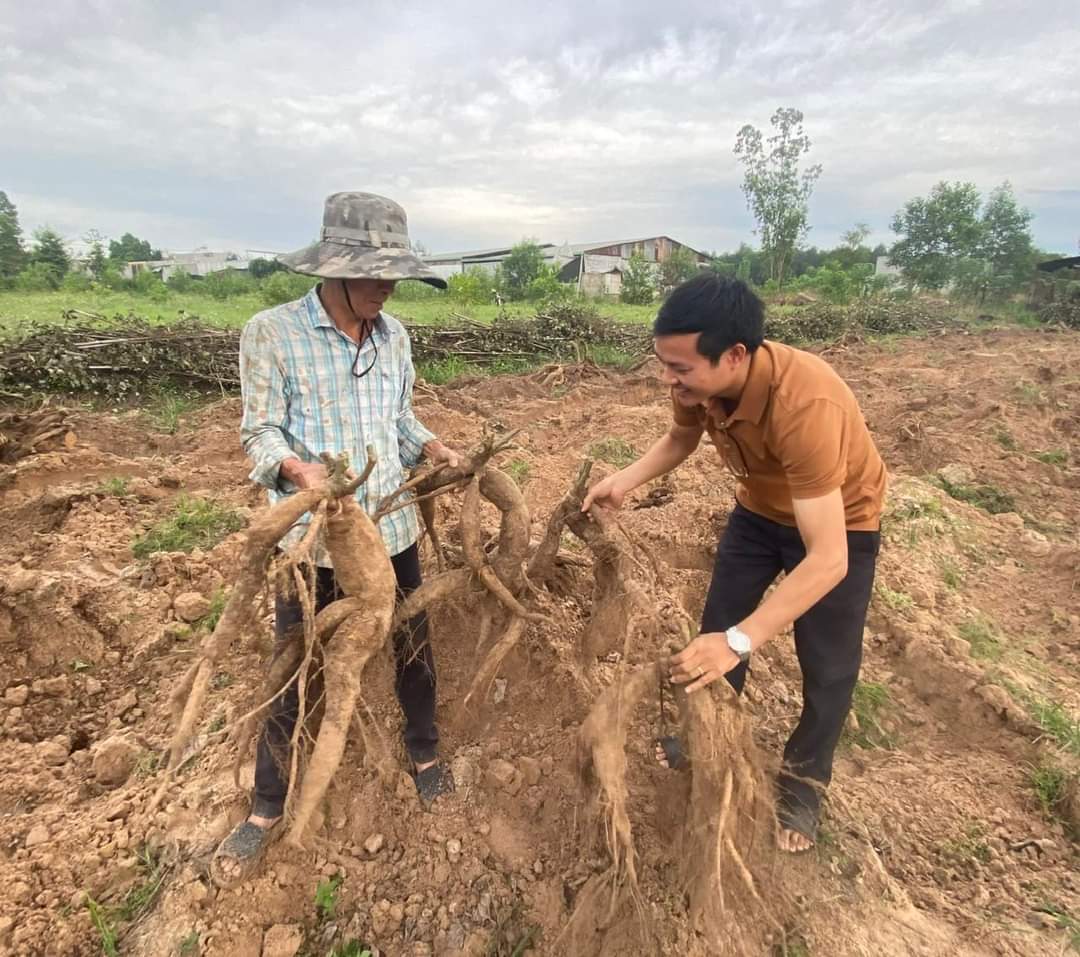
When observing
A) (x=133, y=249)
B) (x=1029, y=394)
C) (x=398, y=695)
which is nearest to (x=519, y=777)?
(x=398, y=695)

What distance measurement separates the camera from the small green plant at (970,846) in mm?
1919

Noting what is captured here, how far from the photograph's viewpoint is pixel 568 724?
2197 mm

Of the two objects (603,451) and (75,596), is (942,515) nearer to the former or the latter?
(603,451)

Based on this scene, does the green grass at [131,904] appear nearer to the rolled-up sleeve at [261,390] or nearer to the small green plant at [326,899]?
the small green plant at [326,899]

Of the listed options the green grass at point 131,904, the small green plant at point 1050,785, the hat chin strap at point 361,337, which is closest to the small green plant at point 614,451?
the small green plant at point 1050,785

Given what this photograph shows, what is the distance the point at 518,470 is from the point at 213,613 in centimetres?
249

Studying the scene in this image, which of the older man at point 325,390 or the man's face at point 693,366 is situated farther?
the older man at point 325,390

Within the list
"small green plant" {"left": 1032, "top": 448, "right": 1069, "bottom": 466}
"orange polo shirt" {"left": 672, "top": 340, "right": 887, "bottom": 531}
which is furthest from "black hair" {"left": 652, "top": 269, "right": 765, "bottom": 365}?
"small green plant" {"left": 1032, "top": 448, "right": 1069, "bottom": 466}

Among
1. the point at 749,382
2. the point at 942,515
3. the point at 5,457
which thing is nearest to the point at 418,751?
the point at 749,382

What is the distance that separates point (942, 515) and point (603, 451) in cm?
267

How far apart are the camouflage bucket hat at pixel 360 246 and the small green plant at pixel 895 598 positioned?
9.45ft

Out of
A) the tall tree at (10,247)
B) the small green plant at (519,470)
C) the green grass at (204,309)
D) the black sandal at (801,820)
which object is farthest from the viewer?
the tall tree at (10,247)

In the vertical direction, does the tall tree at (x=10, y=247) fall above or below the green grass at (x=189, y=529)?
above

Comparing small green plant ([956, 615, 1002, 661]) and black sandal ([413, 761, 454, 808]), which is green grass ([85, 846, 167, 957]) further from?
small green plant ([956, 615, 1002, 661])
